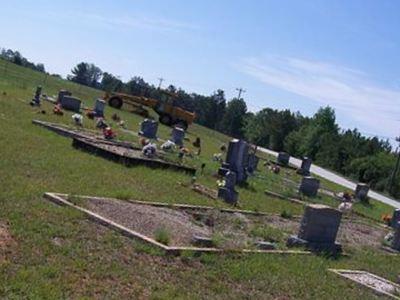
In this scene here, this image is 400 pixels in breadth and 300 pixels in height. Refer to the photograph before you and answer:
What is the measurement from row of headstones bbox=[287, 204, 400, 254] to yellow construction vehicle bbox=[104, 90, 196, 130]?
105 ft

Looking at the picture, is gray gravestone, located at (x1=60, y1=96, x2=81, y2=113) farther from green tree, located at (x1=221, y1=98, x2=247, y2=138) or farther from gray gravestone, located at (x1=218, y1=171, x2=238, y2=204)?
green tree, located at (x1=221, y1=98, x2=247, y2=138)

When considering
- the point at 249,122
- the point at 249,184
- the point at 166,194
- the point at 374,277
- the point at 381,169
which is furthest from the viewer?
the point at 249,122

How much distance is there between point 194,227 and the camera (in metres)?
12.8

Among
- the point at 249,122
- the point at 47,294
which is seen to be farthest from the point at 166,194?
the point at 249,122

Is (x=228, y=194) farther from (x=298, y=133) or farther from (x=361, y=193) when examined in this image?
(x=298, y=133)

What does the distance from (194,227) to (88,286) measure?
18.1 ft

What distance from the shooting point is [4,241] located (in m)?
8.20

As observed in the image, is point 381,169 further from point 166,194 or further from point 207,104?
point 207,104

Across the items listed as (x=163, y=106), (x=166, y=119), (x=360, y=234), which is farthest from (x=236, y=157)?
(x=163, y=106)

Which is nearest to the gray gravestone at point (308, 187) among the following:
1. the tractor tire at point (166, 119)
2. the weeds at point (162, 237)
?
the weeds at point (162, 237)

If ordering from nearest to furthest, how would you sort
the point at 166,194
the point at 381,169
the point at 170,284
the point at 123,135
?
the point at 170,284, the point at 166,194, the point at 123,135, the point at 381,169

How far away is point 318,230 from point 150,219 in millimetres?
3628

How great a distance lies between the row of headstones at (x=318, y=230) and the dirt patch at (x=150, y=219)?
1940mm

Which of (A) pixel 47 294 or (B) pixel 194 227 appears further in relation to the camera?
(B) pixel 194 227
